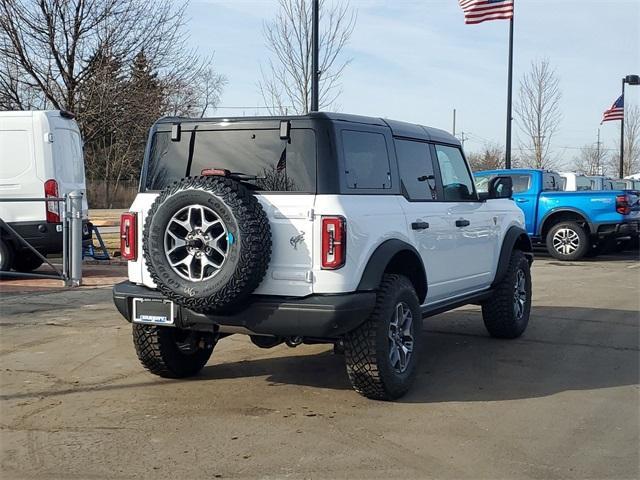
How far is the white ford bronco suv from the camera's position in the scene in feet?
16.2

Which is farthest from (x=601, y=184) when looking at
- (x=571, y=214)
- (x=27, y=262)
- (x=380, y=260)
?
(x=380, y=260)

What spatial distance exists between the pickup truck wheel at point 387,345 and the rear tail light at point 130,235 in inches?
67.2

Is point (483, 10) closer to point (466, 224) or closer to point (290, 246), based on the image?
point (466, 224)

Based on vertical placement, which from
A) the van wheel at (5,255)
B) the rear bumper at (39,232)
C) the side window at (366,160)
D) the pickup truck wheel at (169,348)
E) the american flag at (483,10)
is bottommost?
the pickup truck wheel at (169,348)

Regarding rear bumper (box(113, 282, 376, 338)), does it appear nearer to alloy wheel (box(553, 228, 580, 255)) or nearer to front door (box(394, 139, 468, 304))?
front door (box(394, 139, 468, 304))

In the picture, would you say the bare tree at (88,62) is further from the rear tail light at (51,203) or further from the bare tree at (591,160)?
the bare tree at (591,160)

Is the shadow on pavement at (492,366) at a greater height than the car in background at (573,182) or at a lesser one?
lesser

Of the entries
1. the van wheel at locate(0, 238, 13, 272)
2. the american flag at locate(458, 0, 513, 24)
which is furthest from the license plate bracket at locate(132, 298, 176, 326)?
the american flag at locate(458, 0, 513, 24)

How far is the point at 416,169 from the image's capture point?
6242mm

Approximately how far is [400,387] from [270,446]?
129 centimetres

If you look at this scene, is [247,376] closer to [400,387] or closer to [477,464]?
[400,387]

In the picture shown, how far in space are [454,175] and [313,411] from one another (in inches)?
110

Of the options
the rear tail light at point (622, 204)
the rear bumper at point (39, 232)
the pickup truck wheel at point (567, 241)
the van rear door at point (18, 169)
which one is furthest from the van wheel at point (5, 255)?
the rear tail light at point (622, 204)

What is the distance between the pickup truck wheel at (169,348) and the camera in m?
5.79
